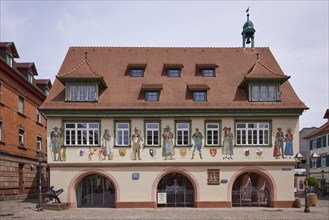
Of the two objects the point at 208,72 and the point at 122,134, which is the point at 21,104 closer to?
the point at 122,134

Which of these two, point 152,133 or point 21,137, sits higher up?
point 152,133

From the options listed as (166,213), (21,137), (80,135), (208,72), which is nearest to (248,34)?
(208,72)

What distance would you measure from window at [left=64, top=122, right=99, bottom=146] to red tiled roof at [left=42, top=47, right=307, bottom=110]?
139 centimetres

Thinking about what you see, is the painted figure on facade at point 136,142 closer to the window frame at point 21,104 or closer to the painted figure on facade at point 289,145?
the painted figure on facade at point 289,145

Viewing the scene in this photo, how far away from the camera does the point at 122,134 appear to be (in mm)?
25922

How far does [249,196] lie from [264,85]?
804cm

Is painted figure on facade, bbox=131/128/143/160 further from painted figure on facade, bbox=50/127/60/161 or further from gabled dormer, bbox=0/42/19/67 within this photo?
gabled dormer, bbox=0/42/19/67

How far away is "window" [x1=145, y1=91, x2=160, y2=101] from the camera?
26.8 m

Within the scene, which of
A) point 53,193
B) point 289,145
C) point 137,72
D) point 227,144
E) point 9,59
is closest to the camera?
point 53,193

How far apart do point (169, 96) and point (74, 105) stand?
6.70 metres

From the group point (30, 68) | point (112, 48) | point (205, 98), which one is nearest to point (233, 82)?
point (205, 98)

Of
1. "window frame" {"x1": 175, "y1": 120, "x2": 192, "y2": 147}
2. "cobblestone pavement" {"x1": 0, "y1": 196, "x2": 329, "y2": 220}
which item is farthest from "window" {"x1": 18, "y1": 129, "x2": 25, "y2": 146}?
"window frame" {"x1": 175, "y1": 120, "x2": 192, "y2": 147}

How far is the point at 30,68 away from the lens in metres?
36.3

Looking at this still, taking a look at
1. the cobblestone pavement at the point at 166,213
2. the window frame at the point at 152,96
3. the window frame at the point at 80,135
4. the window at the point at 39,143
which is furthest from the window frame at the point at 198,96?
the window at the point at 39,143
